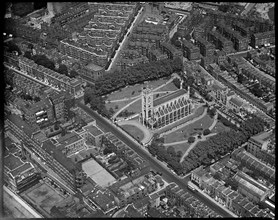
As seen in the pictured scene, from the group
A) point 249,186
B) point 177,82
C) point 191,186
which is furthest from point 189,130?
point 249,186

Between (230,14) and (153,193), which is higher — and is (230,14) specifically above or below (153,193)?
above

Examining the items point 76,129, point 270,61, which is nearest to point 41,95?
point 76,129

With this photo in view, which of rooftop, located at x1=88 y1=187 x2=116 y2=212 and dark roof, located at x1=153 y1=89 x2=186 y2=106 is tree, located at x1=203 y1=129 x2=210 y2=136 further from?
rooftop, located at x1=88 y1=187 x2=116 y2=212

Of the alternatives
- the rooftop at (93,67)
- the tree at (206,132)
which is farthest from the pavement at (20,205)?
the rooftop at (93,67)

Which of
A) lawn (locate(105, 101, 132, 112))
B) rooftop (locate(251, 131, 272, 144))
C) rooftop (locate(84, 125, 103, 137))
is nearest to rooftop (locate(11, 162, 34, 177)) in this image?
rooftop (locate(84, 125, 103, 137))

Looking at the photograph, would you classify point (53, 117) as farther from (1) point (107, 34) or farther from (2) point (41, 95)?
(1) point (107, 34)

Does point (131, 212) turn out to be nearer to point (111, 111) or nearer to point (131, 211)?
point (131, 211)
